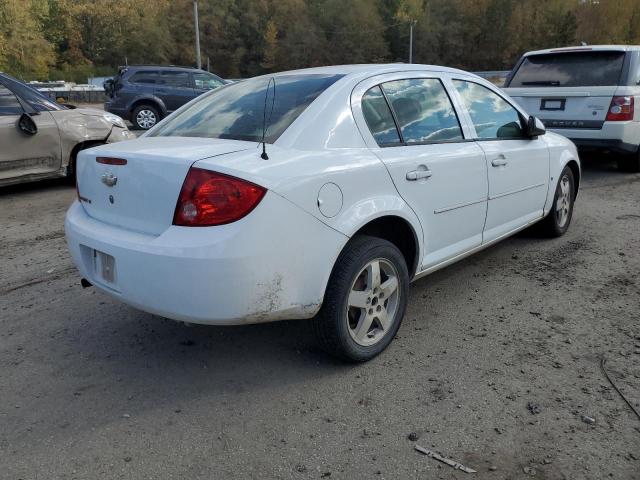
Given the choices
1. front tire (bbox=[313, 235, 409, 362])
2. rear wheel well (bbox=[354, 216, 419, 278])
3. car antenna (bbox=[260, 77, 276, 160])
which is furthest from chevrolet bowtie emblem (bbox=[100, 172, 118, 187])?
rear wheel well (bbox=[354, 216, 419, 278])

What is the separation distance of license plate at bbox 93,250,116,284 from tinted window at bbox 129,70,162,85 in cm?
1385

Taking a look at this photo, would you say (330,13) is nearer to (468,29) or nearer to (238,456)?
(468,29)

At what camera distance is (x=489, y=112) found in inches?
162

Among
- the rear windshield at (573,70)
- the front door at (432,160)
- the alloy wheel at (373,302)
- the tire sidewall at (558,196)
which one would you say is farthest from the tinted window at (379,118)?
the rear windshield at (573,70)

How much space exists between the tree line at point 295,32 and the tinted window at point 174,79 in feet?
178

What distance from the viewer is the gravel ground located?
2312 mm

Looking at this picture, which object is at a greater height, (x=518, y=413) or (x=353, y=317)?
→ (x=353, y=317)

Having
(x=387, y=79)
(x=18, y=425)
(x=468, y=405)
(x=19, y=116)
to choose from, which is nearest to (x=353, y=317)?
(x=468, y=405)

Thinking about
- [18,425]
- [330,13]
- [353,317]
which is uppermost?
[330,13]

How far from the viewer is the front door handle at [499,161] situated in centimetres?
387

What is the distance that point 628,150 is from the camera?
790 cm

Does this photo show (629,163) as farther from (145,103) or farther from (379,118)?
(145,103)

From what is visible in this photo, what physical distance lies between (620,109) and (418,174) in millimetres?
5729

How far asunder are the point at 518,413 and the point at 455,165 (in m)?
1.54
